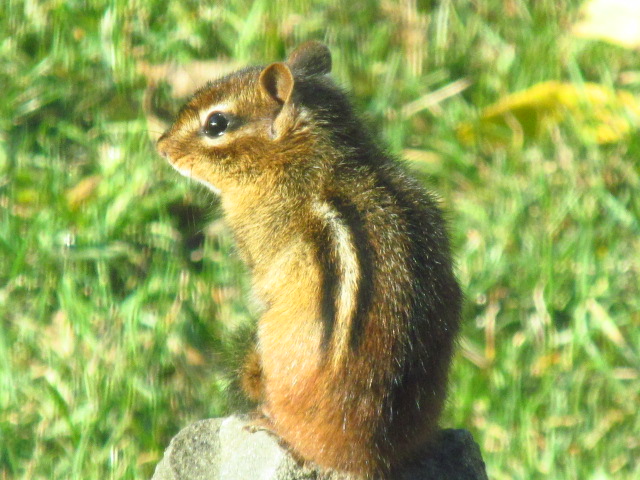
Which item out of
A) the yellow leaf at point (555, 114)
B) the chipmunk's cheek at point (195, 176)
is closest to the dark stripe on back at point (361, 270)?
the chipmunk's cheek at point (195, 176)

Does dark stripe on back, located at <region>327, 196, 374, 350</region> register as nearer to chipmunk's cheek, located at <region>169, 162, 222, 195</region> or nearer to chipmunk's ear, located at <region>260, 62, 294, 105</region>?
chipmunk's ear, located at <region>260, 62, 294, 105</region>

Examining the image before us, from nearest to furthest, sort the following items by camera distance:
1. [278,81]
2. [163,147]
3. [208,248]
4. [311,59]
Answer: [278,81] < [163,147] < [311,59] < [208,248]

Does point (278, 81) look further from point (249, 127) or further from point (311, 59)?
point (311, 59)

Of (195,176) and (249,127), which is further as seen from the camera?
(195,176)

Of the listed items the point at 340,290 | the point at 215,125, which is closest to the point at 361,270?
the point at 340,290

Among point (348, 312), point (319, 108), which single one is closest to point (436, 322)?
point (348, 312)

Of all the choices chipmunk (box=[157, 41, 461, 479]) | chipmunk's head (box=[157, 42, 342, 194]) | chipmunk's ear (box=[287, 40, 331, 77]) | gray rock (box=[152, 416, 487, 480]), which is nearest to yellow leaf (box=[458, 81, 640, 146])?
chipmunk's ear (box=[287, 40, 331, 77])

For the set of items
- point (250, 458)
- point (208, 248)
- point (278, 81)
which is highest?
point (278, 81)

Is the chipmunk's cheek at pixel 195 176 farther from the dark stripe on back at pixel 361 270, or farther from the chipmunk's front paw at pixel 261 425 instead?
the chipmunk's front paw at pixel 261 425
